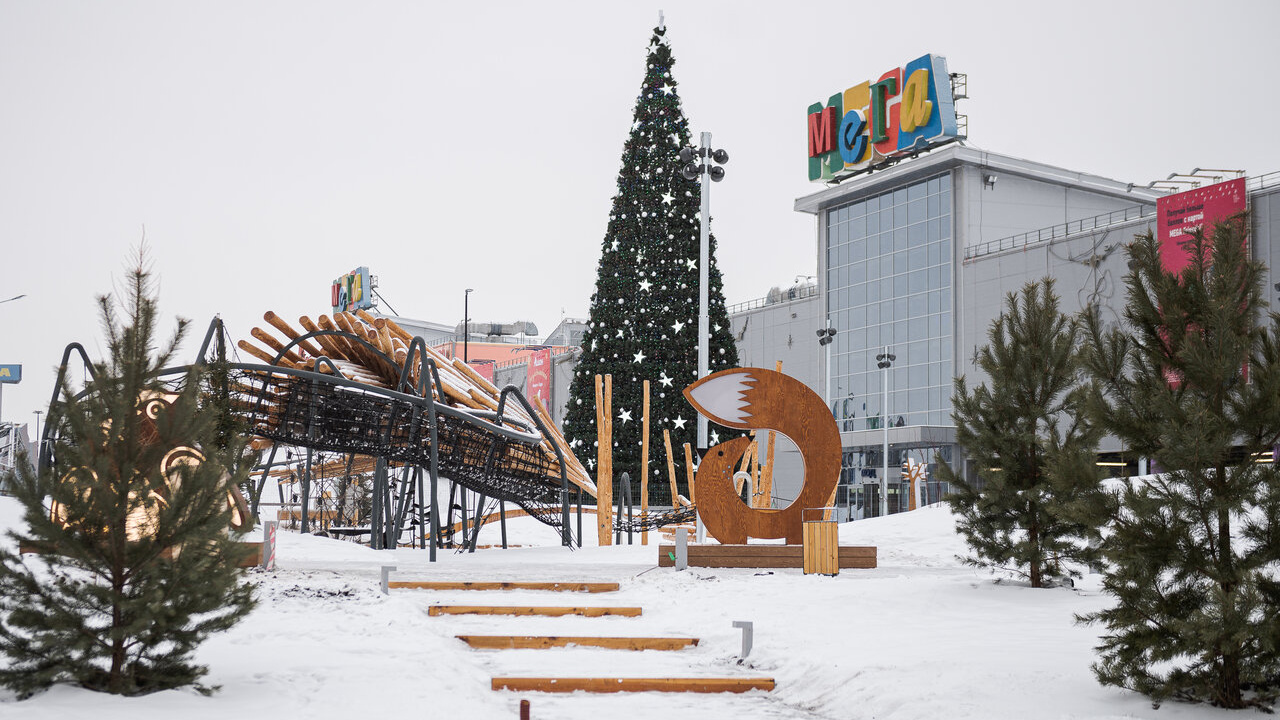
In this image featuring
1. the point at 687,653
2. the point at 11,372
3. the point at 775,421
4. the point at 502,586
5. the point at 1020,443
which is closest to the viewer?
the point at 687,653

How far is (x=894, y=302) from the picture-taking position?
58.6 metres

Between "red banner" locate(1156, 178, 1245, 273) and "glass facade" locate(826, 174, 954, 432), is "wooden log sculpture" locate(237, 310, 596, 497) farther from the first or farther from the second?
"glass facade" locate(826, 174, 954, 432)

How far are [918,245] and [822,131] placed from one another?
7.82m

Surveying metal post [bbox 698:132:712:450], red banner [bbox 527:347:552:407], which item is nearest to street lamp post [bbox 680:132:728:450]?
metal post [bbox 698:132:712:450]

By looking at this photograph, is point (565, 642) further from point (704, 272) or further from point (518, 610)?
point (704, 272)

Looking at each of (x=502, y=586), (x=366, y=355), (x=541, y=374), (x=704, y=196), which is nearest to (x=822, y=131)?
(x=541, y=374)

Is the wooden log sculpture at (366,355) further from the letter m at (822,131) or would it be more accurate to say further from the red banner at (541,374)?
the red banner at (541,374)

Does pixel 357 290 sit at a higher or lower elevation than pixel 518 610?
higher

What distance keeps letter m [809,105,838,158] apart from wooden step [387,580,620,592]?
151ft

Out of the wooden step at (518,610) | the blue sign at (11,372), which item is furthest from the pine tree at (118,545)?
the blue sign at (11,372)

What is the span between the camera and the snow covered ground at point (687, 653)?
25.8 feet

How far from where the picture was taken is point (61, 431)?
7.63 m

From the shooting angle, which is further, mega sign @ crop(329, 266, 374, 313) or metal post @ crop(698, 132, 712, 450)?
mega sign @ crop(329, 266, 374, 313)

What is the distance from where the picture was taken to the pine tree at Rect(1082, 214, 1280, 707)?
7.12 m
